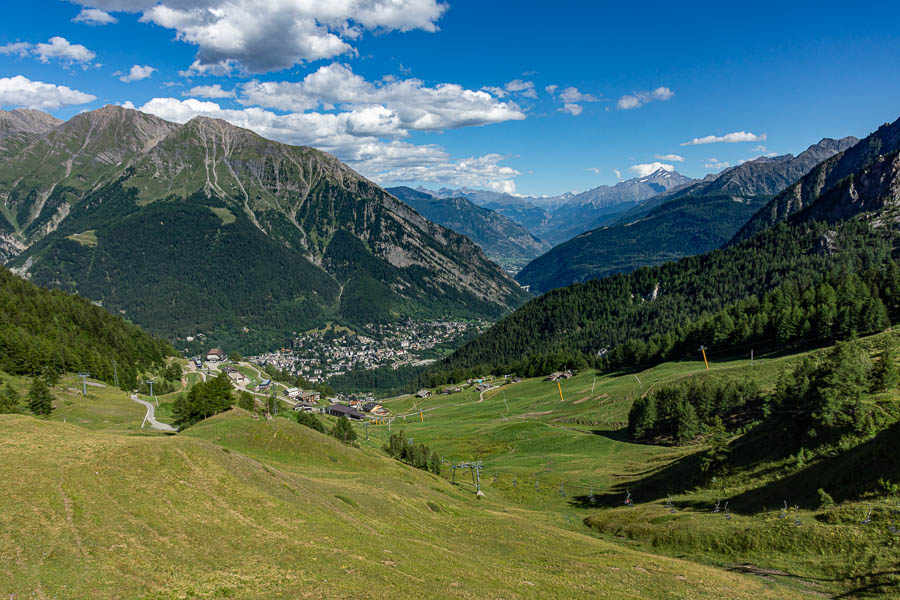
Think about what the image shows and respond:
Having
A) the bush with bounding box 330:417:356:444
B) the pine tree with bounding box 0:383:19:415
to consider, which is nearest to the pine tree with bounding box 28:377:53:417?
the pine tree with bounding box 0:383:19:415

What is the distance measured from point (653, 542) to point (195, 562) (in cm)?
4138

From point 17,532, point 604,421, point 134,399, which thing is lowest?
point 604,421

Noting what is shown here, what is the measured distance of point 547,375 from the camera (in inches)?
7825

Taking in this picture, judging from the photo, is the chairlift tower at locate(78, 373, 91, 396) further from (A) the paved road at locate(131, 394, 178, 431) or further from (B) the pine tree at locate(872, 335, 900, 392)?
(B) the pine tree at locate(872, 335, 900, 392)

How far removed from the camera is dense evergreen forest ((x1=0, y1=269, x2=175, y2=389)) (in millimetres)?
107562

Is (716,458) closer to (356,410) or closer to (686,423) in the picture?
(686,423)

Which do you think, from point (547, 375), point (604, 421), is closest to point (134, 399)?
point (604, 421)

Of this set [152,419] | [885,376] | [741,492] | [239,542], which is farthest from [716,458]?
[152,419]

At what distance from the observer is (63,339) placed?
129500 millimetres

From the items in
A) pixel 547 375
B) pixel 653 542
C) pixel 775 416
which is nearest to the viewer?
pixel 653 542

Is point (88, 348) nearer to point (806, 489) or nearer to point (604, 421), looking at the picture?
point (604, 421)

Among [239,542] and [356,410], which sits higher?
[239,542]

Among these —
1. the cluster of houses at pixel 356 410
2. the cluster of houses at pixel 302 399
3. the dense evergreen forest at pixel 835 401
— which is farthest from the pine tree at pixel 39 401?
the dense evergreen forest at pixel 835 401

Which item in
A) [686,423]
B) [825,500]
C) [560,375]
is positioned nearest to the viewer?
[825,500]
